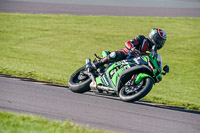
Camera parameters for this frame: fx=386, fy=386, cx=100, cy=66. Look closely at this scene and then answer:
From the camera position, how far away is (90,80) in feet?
29.4

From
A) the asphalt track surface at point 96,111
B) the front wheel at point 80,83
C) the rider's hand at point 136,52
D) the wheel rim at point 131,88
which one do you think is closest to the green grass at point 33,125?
the asphalt track surface at point 96,111

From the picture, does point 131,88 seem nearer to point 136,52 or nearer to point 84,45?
point 136,52


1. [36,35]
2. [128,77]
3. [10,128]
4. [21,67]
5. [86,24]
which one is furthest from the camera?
[86,24]

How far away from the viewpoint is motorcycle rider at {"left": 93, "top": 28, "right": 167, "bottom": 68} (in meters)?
8.59

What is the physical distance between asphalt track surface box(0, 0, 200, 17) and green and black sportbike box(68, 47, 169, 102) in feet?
56.0

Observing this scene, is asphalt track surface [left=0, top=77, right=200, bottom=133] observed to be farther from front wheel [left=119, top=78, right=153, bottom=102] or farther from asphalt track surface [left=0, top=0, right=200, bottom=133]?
front wheel [left=119, top=78, right=153, bottom=102]

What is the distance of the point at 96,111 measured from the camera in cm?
731

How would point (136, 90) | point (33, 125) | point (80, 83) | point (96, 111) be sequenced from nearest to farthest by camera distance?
point (33, 125), point (96, 111), point (136, 90), point (80, 83)

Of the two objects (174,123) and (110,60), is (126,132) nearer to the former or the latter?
(174,123)

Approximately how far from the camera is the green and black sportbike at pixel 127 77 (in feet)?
26.0

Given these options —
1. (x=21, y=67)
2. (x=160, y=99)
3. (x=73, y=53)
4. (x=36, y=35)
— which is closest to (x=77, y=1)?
(x=36, y=35)

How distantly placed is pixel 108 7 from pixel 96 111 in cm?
2204

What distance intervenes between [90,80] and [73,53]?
7864 millimetres

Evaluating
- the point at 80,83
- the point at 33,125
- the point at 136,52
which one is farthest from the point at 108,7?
the point at 33,125
